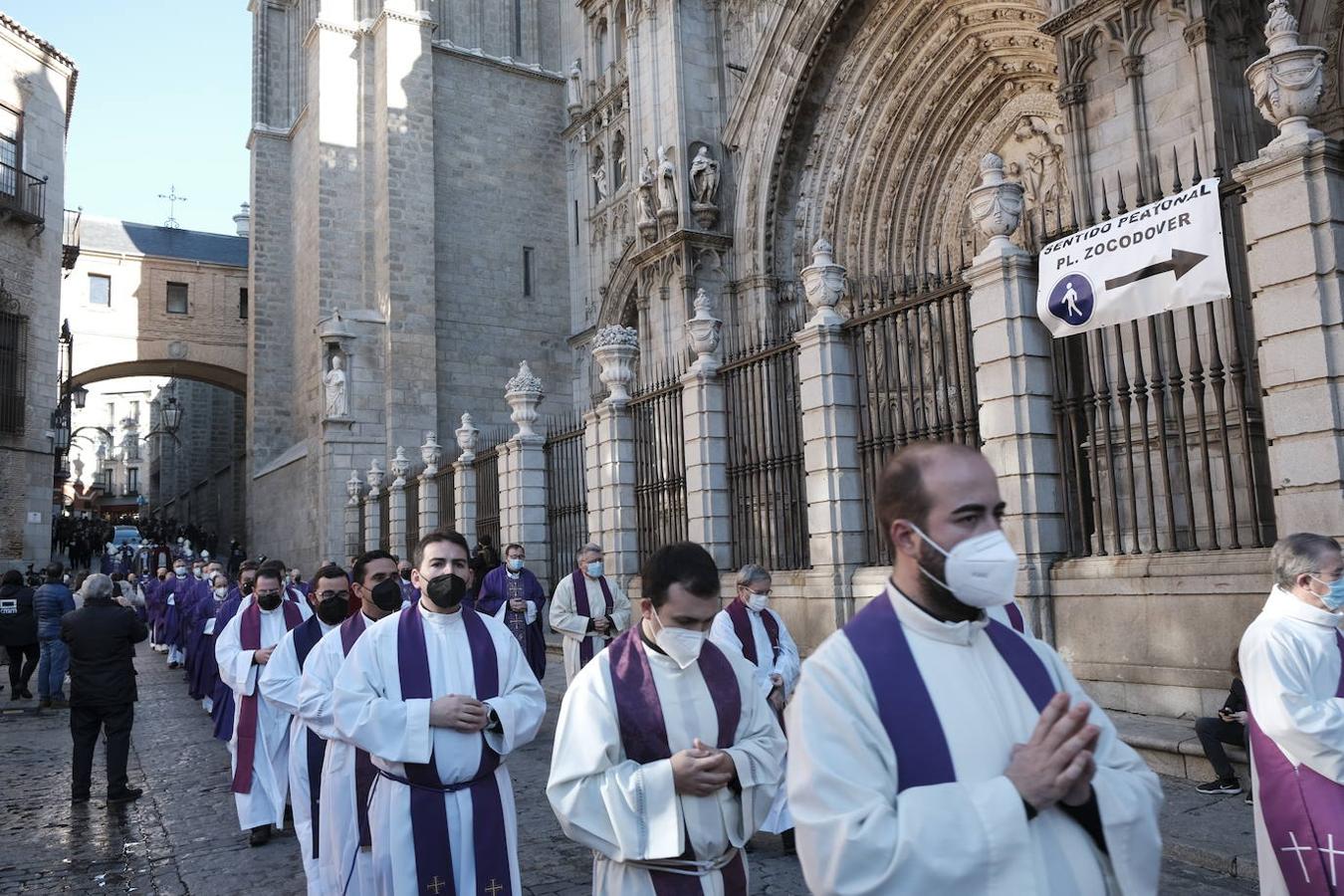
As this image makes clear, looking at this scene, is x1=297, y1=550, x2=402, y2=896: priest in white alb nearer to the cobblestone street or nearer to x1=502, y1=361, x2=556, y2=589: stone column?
the cobblestone street

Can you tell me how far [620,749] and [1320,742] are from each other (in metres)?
2.34

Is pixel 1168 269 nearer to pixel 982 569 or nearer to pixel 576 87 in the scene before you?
pixel 982 569

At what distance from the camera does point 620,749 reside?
3.23 metres

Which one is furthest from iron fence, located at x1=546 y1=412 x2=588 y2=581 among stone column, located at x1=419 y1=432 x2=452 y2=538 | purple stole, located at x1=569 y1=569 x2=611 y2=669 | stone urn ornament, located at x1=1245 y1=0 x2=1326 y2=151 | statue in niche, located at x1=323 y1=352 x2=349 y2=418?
statue in niche, located at x1=323 y1=352 x2=349 y2=418

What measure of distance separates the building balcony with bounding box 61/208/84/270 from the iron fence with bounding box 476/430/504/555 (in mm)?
17383

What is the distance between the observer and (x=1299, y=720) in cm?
356

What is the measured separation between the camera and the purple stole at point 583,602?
1044 centimetres

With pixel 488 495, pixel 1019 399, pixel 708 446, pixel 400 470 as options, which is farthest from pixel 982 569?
pixel 400 470

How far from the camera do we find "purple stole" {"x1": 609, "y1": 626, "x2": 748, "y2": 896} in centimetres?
321

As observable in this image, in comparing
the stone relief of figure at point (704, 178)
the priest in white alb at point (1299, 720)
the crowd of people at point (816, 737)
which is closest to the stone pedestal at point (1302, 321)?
the crowd of people at point (816, 737)

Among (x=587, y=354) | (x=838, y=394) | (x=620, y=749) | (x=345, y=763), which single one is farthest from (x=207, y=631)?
(x=587, y=354)

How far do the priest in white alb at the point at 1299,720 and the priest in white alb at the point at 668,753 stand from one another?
1.76 meters

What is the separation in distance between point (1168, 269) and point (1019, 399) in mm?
1474

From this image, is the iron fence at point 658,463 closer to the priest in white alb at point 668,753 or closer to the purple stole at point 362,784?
the purple stole at point 362,784
